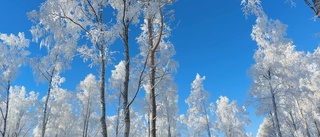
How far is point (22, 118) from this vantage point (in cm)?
2311

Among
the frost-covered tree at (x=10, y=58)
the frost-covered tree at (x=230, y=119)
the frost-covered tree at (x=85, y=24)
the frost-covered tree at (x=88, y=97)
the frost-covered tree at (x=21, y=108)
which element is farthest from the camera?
the frost-covered tree at (x=230, y=119)

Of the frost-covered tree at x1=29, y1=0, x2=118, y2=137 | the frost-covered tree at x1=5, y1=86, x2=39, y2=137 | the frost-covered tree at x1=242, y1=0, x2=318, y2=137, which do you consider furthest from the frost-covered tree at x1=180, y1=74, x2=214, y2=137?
the frost-covered tree at x1=29, y1=0, x2=118, y2=137

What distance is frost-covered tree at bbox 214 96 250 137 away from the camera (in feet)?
89.4

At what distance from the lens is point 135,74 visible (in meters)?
15.8

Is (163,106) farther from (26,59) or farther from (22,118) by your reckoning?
(22,118)

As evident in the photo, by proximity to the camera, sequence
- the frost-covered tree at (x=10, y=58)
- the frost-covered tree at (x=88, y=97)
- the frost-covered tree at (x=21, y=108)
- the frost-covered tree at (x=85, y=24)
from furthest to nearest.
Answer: the frost-covered tree at (x=88, y=97) → the frost-covered tree at (x=21, y=108) → the frost-covered tree at (x=10, y=58) → the frost-covered tree at (x=85, y=24)

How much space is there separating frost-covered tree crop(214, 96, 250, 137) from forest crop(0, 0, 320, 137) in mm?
118

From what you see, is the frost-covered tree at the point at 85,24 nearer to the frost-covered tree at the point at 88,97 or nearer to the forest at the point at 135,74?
the forest at the point at 135,74

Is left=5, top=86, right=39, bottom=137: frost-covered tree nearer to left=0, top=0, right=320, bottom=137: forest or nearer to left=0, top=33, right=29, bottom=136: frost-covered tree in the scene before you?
left=0, top=0, right=320, bottom=137: forest

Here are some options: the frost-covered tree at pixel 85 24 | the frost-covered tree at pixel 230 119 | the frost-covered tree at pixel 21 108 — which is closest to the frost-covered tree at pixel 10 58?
the frost-covered tree at pixel 21 108

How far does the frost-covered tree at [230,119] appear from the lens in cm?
2725

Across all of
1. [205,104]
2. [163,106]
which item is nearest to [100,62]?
[163,106]

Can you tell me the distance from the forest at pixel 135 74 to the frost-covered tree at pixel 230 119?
0.12 m

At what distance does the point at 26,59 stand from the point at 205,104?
18.3m
